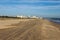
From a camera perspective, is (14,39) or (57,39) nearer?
(14,39)

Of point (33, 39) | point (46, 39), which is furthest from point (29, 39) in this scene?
point (46, 39)

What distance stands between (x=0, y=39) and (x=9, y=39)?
0.63m

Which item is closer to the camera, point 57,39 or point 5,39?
point 5,39

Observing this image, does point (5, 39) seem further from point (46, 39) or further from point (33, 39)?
point (46, 39)

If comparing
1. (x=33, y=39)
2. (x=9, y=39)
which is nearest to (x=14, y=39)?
(x=9, y=39)

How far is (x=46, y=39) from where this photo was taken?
54.6ft

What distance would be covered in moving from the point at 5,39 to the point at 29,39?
1805 millimetres

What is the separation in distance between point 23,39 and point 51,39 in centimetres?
222

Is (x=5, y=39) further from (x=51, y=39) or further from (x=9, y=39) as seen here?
(x=51, y=39)

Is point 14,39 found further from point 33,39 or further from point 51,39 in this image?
point 51,39

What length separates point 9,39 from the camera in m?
15.4

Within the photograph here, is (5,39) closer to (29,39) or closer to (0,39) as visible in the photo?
(0,39)

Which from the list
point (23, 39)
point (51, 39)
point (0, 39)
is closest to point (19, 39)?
point (23, 39)

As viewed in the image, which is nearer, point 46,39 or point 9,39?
point 9,39
